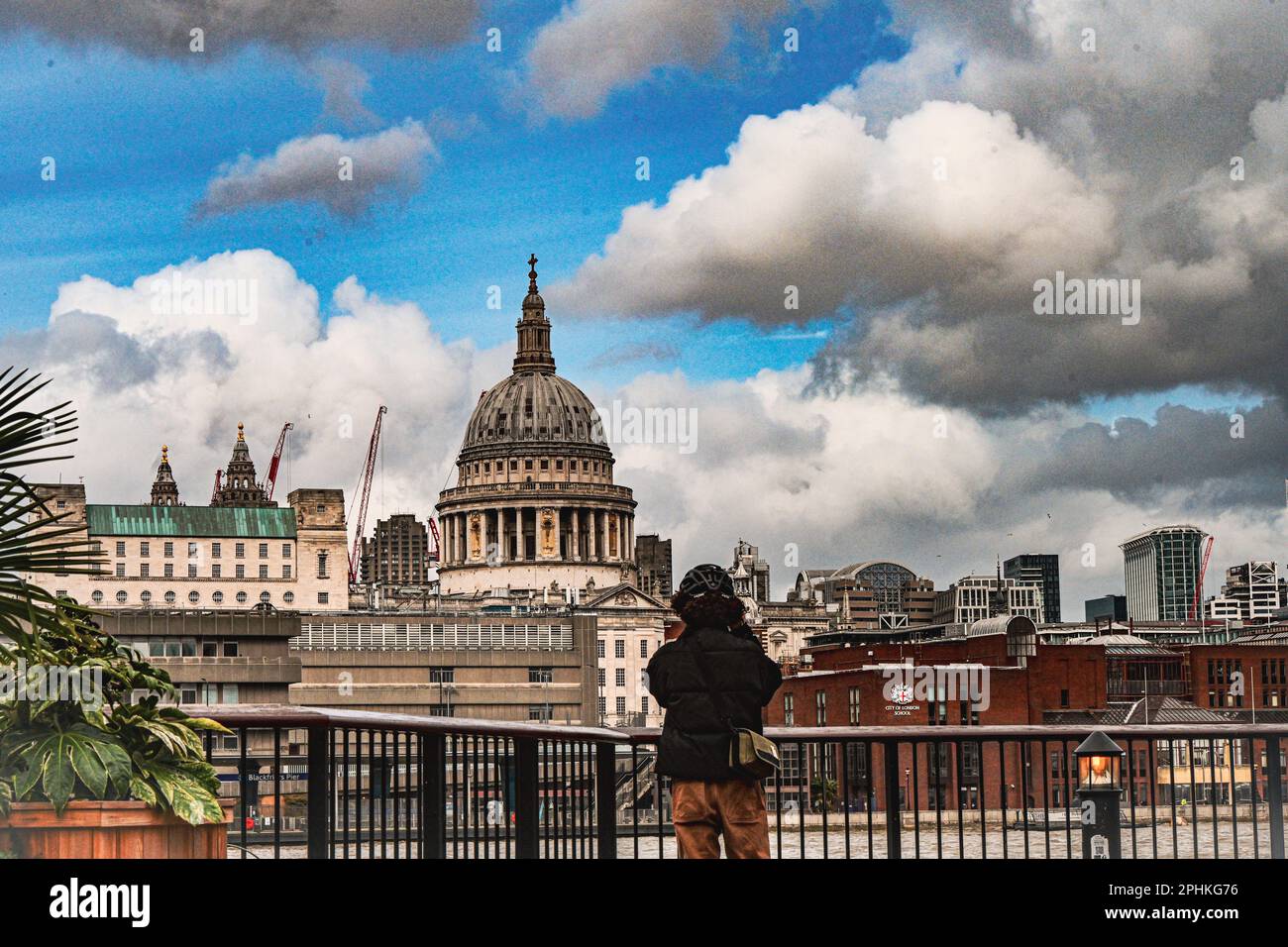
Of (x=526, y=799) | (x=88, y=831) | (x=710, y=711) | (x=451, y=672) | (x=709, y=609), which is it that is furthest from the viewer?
(x=451, y=672)

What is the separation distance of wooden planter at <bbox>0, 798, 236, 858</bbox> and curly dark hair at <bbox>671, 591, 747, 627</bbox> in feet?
10.6

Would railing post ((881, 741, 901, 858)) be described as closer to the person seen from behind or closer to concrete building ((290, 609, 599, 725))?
the person seen from behind

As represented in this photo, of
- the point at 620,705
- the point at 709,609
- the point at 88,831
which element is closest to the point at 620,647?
the point at 620,705

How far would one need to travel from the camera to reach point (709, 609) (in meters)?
11.2

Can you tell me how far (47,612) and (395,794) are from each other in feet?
8.44

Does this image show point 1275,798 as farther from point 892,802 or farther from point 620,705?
point 620,705

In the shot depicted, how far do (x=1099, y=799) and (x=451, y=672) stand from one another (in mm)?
127066

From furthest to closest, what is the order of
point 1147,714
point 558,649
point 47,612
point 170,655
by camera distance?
point 558,649 → point 1147,714 → point 170,655 → point 47,612

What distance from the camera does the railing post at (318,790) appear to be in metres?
10.5

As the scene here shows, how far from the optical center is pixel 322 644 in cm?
14538

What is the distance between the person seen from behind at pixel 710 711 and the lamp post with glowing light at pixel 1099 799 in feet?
9.69

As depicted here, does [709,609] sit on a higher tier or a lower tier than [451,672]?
higher
